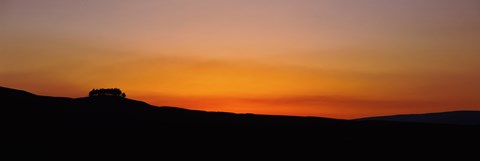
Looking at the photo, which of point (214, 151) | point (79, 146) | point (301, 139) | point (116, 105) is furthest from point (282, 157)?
point (116, 105)

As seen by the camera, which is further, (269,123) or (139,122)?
(269,123)

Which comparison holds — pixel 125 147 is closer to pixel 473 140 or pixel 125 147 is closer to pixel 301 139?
pixel 301 139

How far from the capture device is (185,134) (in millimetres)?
44062

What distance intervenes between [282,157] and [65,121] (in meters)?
21.4

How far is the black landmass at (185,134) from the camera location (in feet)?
120

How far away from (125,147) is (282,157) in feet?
34.0

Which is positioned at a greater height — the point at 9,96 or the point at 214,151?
the point at 9,96

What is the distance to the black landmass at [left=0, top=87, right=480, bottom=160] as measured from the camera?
3671 cm

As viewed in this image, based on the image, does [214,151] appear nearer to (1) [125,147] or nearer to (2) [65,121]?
(1) [125,147]

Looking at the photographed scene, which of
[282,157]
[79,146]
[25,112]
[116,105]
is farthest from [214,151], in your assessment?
[116,105]

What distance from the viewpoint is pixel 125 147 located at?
3731cm

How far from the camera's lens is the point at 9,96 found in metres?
56.5

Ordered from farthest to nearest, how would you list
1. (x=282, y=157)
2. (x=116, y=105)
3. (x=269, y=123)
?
1. (x=116, y=105)
2. (x=269, y=123)
3. (x=282, y=157)

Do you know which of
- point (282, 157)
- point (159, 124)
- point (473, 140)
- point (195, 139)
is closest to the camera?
point (282, 157)
